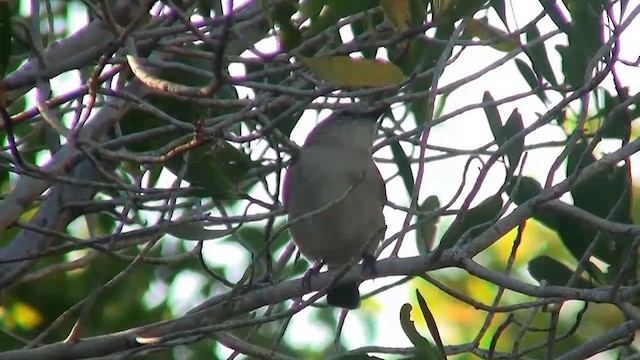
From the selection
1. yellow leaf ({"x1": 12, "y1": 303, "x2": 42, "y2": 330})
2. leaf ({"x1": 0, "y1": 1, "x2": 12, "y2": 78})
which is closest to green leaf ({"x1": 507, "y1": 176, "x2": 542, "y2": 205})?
leaf ({"x1": 0, "y1": 1, "x2": 12, "y2": 78})

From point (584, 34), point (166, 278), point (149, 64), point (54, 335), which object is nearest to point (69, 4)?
point (166, 278)

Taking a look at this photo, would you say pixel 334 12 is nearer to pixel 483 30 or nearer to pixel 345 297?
pixel 483 30

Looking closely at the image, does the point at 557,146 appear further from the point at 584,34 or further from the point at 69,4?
the point at 69,4

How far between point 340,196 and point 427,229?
0.49m

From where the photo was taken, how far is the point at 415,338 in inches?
119

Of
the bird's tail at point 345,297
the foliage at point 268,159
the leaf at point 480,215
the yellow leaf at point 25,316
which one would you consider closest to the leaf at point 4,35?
the foliage at point 268,159

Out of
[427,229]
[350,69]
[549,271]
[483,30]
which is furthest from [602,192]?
[350,69]

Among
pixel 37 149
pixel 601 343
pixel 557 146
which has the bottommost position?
pixel 601 343

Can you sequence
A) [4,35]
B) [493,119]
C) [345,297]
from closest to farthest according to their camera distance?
[4,35] → [493,119] → [345,297]

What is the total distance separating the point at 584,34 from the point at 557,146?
103 cm

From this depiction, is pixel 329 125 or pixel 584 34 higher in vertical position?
pixel 329 125

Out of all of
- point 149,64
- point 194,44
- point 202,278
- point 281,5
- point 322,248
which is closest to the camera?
point 281,5

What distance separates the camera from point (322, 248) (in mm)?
4934

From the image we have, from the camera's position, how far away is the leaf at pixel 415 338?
9.94 feet
